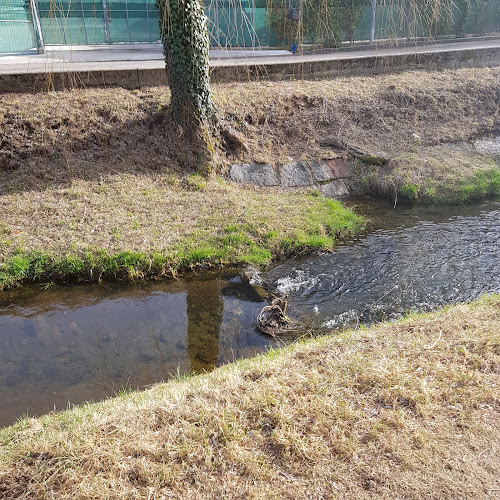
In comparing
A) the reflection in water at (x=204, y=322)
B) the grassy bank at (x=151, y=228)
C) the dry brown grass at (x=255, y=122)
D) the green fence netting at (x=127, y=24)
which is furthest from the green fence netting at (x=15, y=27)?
the reflection in water at (x=204, y=322)

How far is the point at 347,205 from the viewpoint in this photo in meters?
9.38

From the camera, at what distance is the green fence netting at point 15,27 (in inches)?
566

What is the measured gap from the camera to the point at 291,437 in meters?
2.89

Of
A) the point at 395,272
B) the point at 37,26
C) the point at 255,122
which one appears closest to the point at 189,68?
the point at 255,122

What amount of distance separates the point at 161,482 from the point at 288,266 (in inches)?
192

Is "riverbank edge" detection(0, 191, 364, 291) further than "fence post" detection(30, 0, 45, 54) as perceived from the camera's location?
No

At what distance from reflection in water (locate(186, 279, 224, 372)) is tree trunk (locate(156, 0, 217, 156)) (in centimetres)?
379

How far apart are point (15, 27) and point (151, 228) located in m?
11.4

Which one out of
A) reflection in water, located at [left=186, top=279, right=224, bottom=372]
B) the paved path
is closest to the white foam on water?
reflection in water, located at [left=186, top=279, right=224, bottom=372]

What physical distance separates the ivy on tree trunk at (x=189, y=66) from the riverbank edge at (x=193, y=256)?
2731 millimetres

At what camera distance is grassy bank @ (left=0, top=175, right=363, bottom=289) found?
6707 mm

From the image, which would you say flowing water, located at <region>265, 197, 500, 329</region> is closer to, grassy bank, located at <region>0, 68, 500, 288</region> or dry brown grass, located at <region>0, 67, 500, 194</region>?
grassy bank, located at <region>0, 68, 500, 288</region>

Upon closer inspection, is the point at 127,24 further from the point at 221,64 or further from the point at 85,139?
the point at 85,139

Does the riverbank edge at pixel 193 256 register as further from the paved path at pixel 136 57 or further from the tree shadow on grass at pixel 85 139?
the paved path at pixel 136 57
